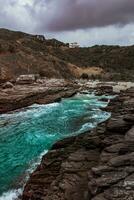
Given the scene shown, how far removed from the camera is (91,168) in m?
19.6

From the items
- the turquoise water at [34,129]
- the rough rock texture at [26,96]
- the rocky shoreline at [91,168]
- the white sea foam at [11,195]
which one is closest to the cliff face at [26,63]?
the rough rock texture at [26,96]

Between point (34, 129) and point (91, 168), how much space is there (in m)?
20.0

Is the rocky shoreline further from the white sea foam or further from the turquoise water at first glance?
the turquoise water

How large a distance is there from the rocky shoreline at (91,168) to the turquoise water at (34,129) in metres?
2.79

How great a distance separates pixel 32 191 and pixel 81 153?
368 centimetres

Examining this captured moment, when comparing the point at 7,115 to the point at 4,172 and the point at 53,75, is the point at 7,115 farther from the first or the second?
the point at 53,75

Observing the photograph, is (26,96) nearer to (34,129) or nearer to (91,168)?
(34,129)

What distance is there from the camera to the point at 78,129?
125ft

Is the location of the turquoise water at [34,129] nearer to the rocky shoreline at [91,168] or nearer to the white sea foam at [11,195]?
the white sea foam at [11,195]

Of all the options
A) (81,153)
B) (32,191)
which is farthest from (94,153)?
(32,191)

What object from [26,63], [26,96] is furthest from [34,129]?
[26,63]

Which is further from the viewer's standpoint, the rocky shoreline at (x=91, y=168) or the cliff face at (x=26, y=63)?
the cliff face at (x=26, y=63)

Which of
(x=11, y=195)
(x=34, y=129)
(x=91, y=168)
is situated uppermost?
(x=91, y=168)

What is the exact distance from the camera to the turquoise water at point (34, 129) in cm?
2786
